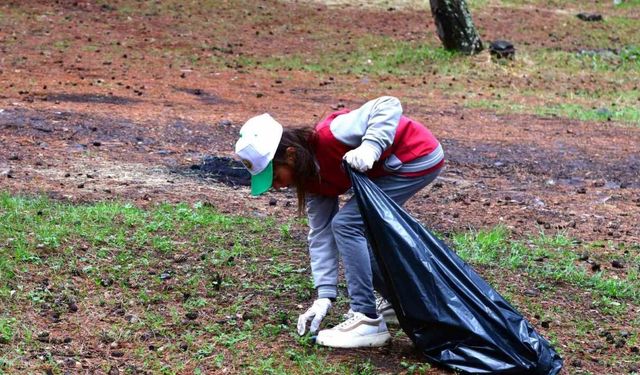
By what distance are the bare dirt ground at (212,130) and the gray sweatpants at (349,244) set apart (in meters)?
0.38

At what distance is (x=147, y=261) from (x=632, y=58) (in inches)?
476

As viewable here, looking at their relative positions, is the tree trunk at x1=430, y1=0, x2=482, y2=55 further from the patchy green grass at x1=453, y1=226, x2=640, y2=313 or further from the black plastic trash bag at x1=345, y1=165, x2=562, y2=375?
the black plastic trash bag at x1=345, y1=165, x2=562, y2=375

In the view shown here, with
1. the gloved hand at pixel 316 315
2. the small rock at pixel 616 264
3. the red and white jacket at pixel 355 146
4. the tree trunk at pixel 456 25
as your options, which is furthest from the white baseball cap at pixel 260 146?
the tree trunk at pixel 456 25

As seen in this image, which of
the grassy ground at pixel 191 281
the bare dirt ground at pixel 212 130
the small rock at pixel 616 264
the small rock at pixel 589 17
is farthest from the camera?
the small rock at pixel 589 17

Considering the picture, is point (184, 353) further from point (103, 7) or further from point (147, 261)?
point (103, 7)

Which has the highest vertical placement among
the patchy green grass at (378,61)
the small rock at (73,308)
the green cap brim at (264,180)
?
the green cap brim at (264,180)

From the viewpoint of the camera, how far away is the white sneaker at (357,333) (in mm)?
4164

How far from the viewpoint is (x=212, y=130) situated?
916 cm

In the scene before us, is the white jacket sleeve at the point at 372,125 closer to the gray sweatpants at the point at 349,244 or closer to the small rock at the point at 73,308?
the gray sweatpants at the point at 349,244

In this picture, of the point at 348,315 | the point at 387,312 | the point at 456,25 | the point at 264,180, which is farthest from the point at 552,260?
the point at 456,25

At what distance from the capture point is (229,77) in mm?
12570

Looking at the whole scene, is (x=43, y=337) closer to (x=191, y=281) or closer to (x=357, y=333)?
(x=191, y=281)

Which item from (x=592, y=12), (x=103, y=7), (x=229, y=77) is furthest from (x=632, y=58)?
(x=103, y=7)

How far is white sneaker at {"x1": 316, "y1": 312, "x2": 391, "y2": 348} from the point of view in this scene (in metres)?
4.16
